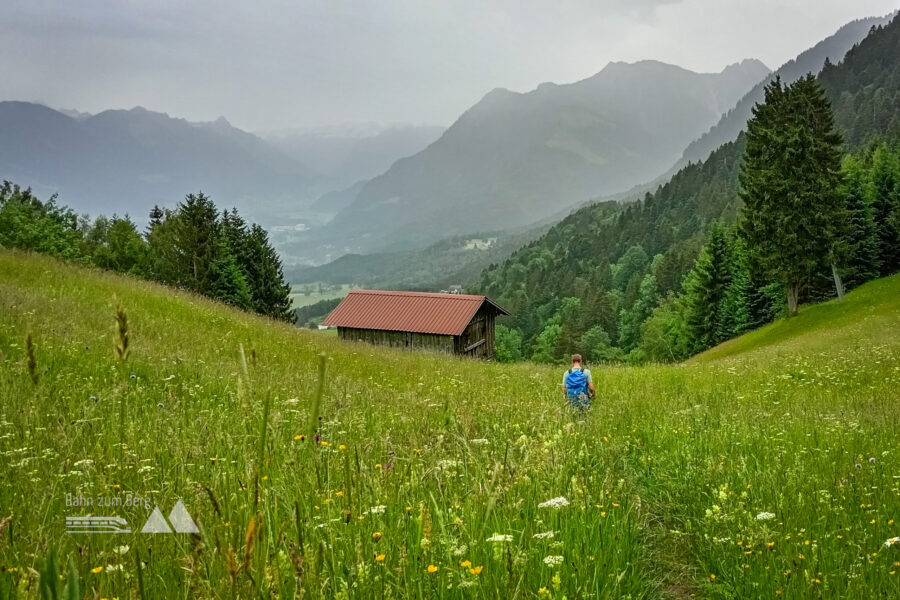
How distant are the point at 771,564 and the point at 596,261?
16160 cm

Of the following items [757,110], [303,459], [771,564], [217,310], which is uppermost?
[757,110]

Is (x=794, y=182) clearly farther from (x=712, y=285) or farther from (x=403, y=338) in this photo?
(x=403, y=338)

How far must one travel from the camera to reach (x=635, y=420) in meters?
7.62

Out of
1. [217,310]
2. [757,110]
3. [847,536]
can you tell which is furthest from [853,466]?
[757,110]

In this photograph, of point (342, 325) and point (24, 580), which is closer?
point (24, 580)

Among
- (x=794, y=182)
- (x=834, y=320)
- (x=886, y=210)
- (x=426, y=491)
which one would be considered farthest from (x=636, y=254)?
(x=426, y=491)

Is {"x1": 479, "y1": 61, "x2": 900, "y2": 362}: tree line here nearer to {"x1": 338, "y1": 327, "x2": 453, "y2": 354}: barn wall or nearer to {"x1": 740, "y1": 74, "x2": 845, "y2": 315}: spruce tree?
{"x1": 740, "y1": 74, "x2": 845, "y2": 315}: spruce tree

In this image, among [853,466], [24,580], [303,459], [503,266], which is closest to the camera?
[24,580]

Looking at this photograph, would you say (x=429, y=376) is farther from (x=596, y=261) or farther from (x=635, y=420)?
(x=596, y=261)

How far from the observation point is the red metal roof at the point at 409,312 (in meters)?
48.5
